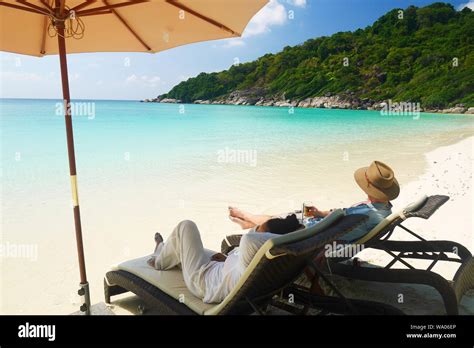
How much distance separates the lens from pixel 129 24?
3.91m

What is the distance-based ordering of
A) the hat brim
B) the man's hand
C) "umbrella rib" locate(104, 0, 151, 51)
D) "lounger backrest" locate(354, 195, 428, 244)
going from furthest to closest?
1. "umbrella rib" locate(104, 0, 151, 51)
2. the hat brim
3. "lounger backrest" locate(354, 195, 428, 244)
4. the man's hand

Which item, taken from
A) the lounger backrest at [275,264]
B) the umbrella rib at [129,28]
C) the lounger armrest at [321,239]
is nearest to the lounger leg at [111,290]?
the lounger backrest at [275,264]

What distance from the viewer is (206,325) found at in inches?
110

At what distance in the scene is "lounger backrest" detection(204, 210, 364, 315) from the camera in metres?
2.22

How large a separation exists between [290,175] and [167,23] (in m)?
7.29

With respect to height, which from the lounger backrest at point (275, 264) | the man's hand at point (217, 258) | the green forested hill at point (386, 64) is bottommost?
the man's hand at point (217, 258)

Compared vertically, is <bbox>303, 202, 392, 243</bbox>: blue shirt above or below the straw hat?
below

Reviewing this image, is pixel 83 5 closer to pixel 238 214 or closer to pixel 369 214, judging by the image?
pixel 238 214

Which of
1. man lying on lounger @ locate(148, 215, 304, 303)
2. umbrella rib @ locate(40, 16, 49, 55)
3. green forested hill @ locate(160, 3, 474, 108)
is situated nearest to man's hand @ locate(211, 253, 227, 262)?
man lying on lounger @ locate(148, 215, 304, 303)

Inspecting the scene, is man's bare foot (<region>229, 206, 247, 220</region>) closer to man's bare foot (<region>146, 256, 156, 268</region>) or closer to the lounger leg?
man's bare foot (<region>146, 256, 156, 268</region>)

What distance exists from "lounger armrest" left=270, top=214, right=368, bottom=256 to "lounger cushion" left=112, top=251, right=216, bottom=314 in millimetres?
860

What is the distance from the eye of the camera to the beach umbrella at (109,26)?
3.17m

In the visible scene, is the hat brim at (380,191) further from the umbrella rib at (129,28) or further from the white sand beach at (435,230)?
the umbrella rib at (129,28)

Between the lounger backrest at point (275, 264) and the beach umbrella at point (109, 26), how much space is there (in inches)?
56.0
